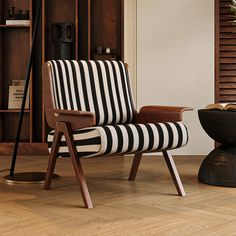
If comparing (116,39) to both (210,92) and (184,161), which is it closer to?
(210,92)

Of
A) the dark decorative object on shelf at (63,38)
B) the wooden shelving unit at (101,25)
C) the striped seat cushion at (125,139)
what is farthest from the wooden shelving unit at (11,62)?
the striped seat cushion at (125,139)

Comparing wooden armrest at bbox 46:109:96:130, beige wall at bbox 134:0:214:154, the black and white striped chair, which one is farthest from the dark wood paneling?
wooden armrest at bbox 46:109:96:130

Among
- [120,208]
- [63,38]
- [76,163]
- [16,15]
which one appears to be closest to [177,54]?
[63,38]

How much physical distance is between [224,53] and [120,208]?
2.54 meters

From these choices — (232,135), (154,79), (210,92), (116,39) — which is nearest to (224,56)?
(210,92)

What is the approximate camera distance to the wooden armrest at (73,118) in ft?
8.89

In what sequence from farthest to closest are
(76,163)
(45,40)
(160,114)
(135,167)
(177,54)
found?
(45,40), (177,54), (135,167), (160,114), (76,163)

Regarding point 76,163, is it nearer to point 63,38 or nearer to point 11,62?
point 63,38

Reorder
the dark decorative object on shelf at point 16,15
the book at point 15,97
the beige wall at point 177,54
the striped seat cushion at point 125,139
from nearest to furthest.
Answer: the striped seat cushion at point 125,139 < the beige wall at point 177,54 < the dark decorative object on shelf at point 16,15 < the book at point 15,97

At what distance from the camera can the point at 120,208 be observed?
8.88 feet

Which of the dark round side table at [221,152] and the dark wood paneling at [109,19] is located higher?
the dark wood paneling at [109,19]

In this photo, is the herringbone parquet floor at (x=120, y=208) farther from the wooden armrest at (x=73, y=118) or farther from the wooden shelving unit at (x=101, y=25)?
the wooden shelving unit at (x=101, y=25)

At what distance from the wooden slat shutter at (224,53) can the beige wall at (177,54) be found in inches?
2.1

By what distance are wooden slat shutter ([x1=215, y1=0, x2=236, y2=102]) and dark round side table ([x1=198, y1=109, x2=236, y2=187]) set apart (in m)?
1.36
